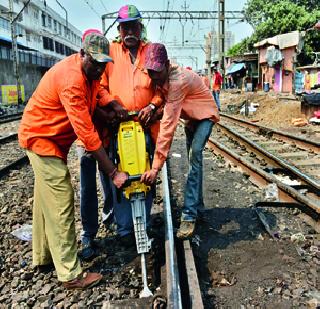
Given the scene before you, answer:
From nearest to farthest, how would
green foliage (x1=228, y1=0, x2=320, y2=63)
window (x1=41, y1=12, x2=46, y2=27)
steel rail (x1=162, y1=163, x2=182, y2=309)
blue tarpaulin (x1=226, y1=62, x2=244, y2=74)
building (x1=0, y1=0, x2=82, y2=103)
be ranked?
steel rail (x1=162, y1=163, x2=182, y2=309), green foliage (x1=228, y1=0, x2=320, y2=63), building (x1=0, y1=0, x2=82, y2=103), blue tarpaulin (x1=226, y1=62, x2=244, y2=74), window (x1=41, y1=12, x2=46, y2=27)

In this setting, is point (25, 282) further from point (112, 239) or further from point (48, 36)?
point (48, 36)

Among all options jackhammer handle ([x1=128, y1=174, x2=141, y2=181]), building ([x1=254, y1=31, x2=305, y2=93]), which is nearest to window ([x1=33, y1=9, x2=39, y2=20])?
building ([x1=254, y1=31, x2=305, y2=93])

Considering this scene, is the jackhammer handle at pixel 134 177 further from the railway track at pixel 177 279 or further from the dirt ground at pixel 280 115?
the dirt ground at pixel 280 115

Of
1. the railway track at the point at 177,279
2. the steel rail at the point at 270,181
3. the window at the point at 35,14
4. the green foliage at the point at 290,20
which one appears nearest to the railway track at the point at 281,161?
the steel rail at the point at 270,181


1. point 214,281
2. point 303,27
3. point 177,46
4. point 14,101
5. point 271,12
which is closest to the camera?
point 214,281

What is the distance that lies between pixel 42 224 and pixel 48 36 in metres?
76.4

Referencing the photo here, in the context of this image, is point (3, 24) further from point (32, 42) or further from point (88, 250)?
point (88, 250)

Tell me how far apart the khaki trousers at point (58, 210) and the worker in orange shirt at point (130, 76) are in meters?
0.62

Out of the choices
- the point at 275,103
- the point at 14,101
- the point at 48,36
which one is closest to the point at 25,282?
the point at 275,103

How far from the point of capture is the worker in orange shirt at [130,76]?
379 cm

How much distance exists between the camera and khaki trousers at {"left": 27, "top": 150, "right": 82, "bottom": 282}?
11.1ft

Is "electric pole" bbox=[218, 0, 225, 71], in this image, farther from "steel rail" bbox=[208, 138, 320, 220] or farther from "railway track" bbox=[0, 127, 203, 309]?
"railway track" bbox=[0, 127, 203, 309]

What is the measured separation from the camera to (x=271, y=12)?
4153 cm

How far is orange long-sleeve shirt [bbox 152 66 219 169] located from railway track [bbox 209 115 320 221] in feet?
5.99
